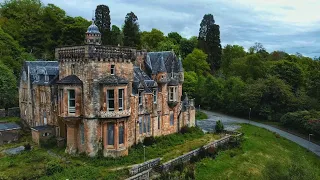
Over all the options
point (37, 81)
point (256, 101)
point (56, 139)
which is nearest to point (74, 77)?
point (56, 139)

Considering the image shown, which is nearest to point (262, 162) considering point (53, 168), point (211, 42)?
point (53, 168)

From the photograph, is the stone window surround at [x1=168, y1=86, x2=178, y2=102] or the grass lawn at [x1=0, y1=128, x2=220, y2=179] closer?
the grass lawn at [x1=0, y1=128, x2=220, y2=179]

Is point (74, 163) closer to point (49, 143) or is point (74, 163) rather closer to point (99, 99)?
point (99, 99)

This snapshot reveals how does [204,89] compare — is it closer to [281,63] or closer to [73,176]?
[281,63]

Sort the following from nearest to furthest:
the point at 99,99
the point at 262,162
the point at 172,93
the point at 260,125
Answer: the point at 99,99, the point at 262,162, the point at 172,93, the point at 260,125

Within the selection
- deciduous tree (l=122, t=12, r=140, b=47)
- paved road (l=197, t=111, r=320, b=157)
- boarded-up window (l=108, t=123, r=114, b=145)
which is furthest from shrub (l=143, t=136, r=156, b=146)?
deciduous tree (l=122, t=12, r=140, b=47)

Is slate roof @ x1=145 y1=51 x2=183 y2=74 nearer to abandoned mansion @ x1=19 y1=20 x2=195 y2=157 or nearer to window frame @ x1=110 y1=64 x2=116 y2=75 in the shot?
abandoned mansion @ x1=19 y1=20 x2=195 y2=157

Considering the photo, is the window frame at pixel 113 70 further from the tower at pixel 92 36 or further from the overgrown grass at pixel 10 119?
the overgrown grass at pixel 10 119
